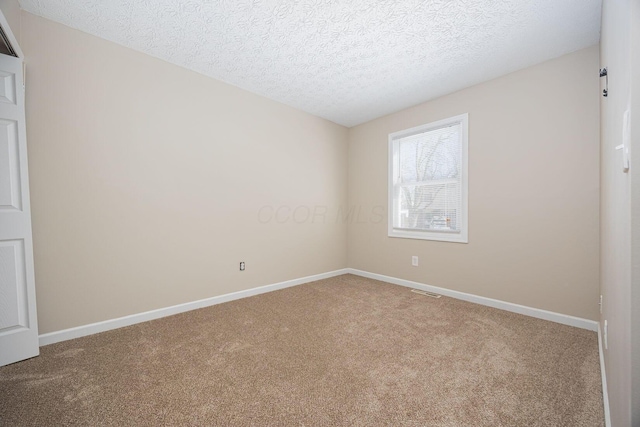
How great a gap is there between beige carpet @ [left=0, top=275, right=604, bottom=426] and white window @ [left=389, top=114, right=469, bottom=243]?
3.83 ft

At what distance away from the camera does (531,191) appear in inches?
102

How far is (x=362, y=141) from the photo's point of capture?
4270 mm

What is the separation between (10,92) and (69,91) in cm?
39

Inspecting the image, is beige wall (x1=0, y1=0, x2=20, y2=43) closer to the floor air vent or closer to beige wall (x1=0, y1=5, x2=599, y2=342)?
beige wall (x1=0, y1=5, x2=599, y2=342)

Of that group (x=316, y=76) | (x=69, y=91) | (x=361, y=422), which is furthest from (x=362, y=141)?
(x=361, y=422)

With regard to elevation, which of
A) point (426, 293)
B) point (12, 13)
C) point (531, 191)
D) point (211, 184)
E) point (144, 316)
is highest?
point (12, 13)

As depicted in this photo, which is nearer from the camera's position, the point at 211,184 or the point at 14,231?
the point at 14,231

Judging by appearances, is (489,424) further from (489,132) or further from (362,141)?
(362,141)

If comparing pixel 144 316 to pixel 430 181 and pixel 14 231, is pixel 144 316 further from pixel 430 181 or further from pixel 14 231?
pixel 430 181

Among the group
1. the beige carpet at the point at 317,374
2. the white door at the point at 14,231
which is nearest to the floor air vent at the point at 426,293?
the beige carpet at the point at 317,374

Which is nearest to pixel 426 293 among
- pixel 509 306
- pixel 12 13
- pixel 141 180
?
pixel 509 306

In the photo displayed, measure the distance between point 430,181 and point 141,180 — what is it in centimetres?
332

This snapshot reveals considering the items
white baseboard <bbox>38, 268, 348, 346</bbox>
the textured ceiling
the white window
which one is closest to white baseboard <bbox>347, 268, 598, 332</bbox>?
the white window

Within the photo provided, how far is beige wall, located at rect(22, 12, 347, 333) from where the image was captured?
2043 millimetres
